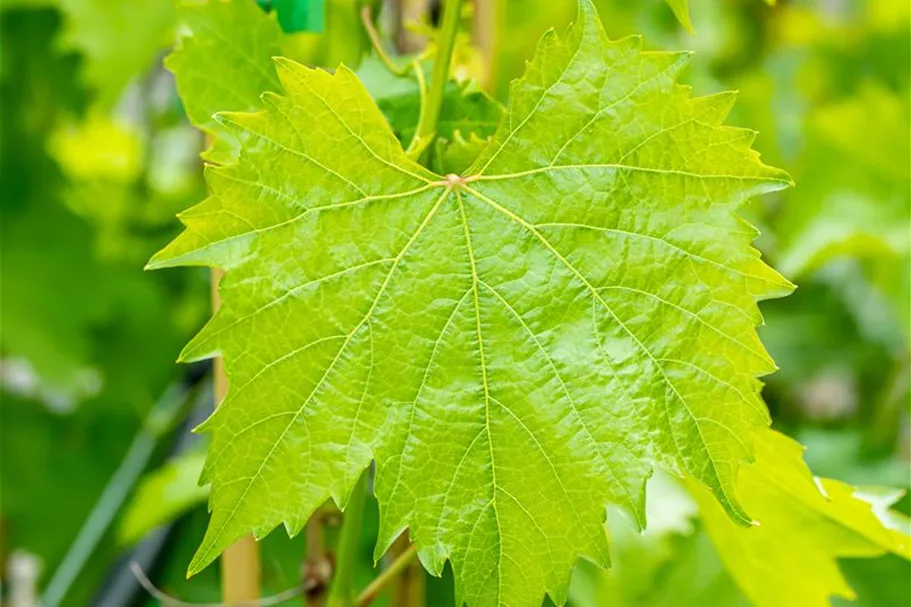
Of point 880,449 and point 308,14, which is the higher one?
point 308,14

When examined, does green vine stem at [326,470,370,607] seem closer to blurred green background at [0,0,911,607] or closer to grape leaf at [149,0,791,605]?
grape leaf at [149,0,791,605]

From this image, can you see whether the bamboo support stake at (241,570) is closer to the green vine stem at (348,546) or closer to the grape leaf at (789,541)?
the green vine stem at (348,546)

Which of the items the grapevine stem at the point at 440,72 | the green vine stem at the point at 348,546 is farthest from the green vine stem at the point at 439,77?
the green vine stem at the point at 348,546

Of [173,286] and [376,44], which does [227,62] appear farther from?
[173,286]

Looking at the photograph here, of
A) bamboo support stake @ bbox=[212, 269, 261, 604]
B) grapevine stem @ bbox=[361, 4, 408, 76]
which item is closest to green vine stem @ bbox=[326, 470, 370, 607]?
bamboo support stake @ bbox=[212, 269, 261, 604]

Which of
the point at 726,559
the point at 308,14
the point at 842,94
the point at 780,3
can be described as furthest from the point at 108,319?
the point at 780,3

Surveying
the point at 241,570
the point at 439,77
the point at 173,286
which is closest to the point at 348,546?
the point at 241,570

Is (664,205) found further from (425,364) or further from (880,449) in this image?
(880,449)
